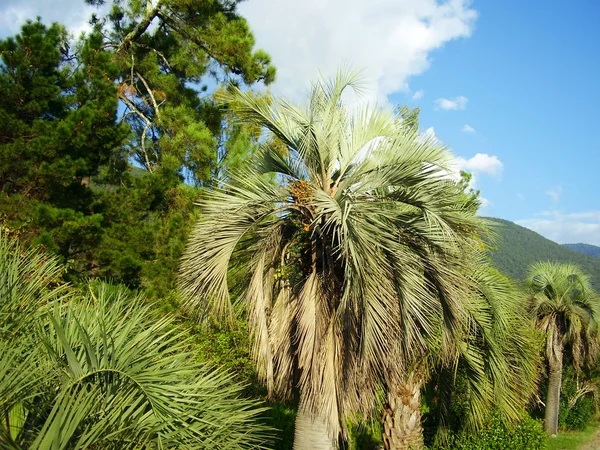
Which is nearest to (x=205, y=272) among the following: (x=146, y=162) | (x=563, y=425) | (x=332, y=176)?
(x=332, y=176)

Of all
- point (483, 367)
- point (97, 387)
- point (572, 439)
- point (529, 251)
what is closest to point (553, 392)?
point (572, 439)

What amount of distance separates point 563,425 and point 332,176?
2293cm

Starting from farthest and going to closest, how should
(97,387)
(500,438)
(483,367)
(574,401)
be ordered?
(574,401) < (500,438) < (483,367) < (97,387)

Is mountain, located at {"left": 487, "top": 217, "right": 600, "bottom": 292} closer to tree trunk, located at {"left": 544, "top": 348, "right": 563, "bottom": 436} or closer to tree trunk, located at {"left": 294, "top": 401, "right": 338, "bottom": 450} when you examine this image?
tree trunk, located at {"left": 544, "top": 348, "right": 563, "bottom": 436}

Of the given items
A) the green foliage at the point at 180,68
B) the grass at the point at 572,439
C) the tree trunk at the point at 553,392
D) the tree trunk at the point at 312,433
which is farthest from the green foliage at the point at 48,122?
the tree trunk at the point at 553,392

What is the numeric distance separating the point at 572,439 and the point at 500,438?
12217 millimetres

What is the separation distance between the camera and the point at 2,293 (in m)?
4.49

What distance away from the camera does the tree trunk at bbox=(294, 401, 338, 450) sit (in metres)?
6.66

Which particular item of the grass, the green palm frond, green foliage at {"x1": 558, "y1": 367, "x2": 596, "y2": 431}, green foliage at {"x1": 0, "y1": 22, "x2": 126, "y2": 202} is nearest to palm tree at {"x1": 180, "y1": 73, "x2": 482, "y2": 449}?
green foliage at {"x1": 0, "y1": 22, "x2": 126, "y2": 202}

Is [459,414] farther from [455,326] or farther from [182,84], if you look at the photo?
[182,84]

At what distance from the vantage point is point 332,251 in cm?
668

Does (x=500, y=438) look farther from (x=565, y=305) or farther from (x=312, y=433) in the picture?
(x=565, y=305)

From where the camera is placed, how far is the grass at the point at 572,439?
20.2m

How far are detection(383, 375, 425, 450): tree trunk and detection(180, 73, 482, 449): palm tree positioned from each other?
2.54m
